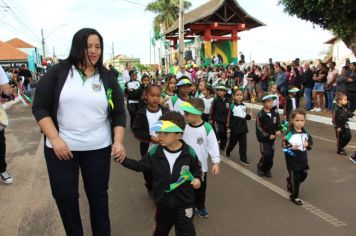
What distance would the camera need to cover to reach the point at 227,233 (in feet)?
13.4

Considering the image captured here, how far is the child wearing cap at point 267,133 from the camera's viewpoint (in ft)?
20.4

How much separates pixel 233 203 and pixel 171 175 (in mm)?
1987

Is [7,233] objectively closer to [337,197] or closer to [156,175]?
[156,175]

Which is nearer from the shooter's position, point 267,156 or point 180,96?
point 267,156

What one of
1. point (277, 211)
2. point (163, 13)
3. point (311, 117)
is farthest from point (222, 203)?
point (163, 13)

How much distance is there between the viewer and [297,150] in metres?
5.02

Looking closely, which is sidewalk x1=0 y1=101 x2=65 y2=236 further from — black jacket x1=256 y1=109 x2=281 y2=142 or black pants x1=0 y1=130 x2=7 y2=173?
black jacket x1=256 y1=109 x2=281 y2=142

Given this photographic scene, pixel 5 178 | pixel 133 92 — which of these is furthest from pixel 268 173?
pixel 133 92

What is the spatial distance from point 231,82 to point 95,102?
694 inches

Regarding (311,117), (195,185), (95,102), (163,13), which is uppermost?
(163,13)

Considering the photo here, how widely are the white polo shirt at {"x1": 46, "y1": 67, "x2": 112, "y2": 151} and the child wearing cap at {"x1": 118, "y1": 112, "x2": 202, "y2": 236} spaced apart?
0.41 meters

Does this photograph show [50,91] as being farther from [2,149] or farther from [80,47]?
[2,149]

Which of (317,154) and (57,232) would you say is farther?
(317,154)

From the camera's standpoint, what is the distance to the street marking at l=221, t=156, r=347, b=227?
4.41 metres
